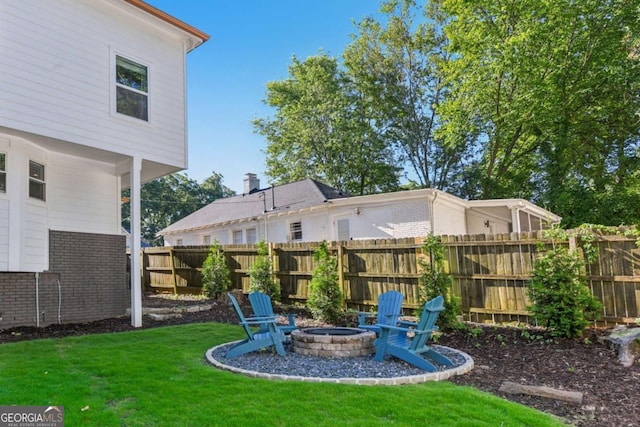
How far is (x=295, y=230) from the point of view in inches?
719

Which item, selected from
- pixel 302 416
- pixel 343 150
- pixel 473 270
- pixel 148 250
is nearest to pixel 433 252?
pixel 473 270

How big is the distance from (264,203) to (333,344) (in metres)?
14.8

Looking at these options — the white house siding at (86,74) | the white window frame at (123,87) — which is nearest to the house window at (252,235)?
the white house siding at (86,74)

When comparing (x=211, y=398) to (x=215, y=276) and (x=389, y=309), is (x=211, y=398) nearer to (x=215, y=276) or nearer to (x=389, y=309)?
(x=389, y=309)

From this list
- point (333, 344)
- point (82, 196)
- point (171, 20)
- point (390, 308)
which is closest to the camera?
point (333, 344)

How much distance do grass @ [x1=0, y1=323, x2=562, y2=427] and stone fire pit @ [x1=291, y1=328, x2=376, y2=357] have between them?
1.31 m

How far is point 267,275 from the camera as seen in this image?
11102 millimetres

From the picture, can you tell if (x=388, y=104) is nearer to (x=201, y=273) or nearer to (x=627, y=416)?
(x=201, y=273)

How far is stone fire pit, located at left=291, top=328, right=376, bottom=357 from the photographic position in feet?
Result: 18.7

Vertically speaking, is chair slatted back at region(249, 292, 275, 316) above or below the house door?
below

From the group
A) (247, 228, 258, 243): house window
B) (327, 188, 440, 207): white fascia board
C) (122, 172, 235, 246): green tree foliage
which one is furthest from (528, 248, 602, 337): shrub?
(122, 172, 235, 246): green tree foliage

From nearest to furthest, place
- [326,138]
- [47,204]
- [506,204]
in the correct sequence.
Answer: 1. [47,204]
2. [506,204]
3. [326,138]

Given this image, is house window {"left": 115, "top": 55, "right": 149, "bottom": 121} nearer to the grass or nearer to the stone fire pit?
the grass

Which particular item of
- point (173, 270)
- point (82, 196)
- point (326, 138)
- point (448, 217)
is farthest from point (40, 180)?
point (326, 138)
